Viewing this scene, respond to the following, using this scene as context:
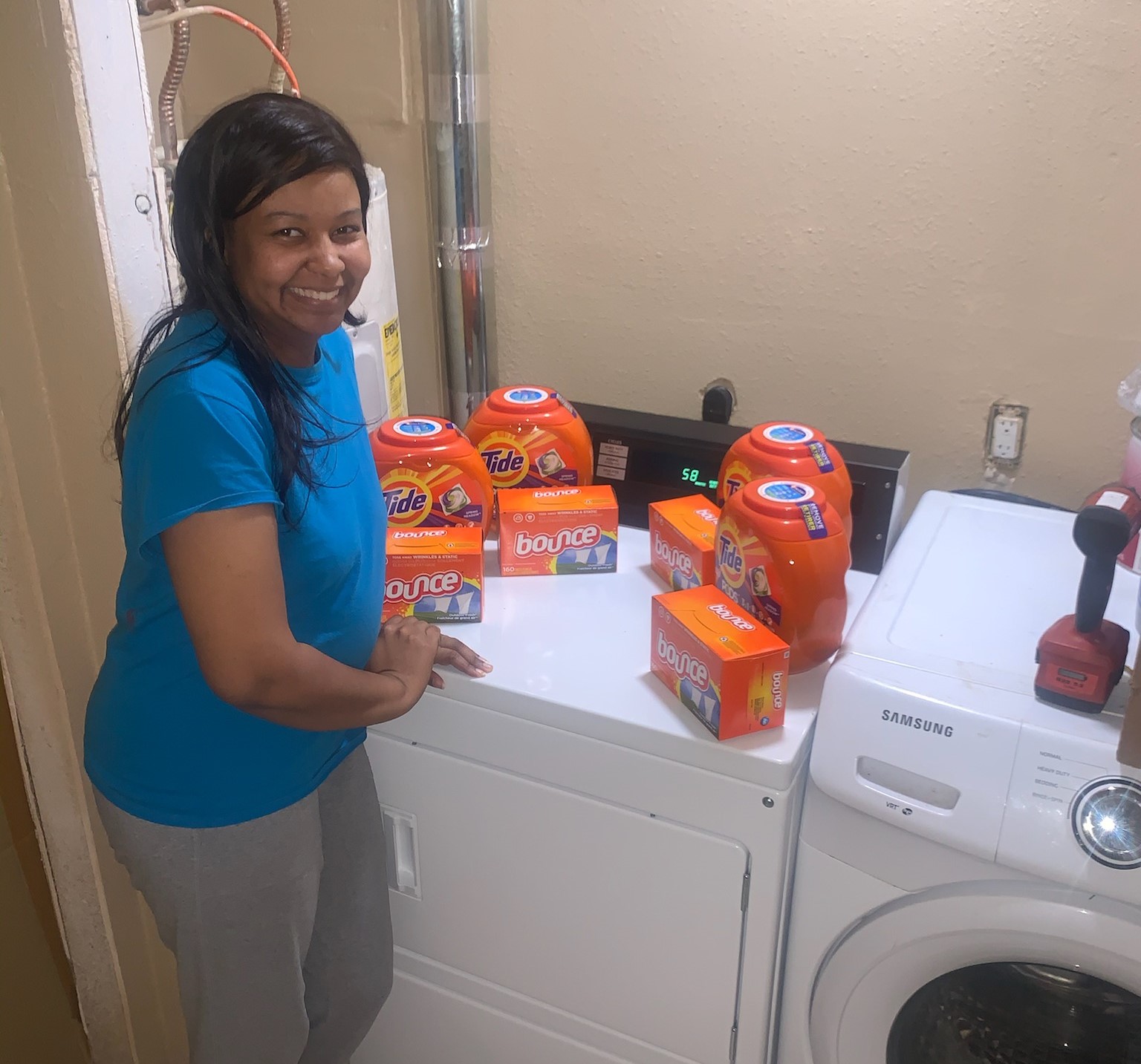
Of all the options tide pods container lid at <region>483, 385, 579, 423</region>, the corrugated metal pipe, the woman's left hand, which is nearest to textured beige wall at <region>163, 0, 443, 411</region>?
the corrugated metal pipe

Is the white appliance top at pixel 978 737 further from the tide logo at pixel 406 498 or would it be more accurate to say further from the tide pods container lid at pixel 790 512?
the tide logo at pixel 406 498

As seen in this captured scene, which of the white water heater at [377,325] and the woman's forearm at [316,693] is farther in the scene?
the white water heater at [377,325]

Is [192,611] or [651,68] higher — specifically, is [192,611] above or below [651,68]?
below

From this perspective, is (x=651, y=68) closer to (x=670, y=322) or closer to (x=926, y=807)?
(x=670, y=322)

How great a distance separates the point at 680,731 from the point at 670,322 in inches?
31.6

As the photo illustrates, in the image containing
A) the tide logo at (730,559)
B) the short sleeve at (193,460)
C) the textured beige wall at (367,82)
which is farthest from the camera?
the textured beige wall at (367,82)

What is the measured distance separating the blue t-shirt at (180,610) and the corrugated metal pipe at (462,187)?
611 mm

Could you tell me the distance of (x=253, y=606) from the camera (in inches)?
31.4

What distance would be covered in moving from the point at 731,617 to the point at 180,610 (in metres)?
0.54

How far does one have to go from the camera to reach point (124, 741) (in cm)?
97

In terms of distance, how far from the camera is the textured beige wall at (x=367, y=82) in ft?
5.25

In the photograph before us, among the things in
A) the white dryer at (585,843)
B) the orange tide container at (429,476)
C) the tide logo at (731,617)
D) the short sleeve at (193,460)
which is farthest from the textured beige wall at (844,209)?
the short sleeve at (193,460)

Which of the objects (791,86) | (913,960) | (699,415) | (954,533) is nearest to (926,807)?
(913,960)

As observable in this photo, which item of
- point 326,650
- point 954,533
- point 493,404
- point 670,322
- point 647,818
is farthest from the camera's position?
point 670,322
